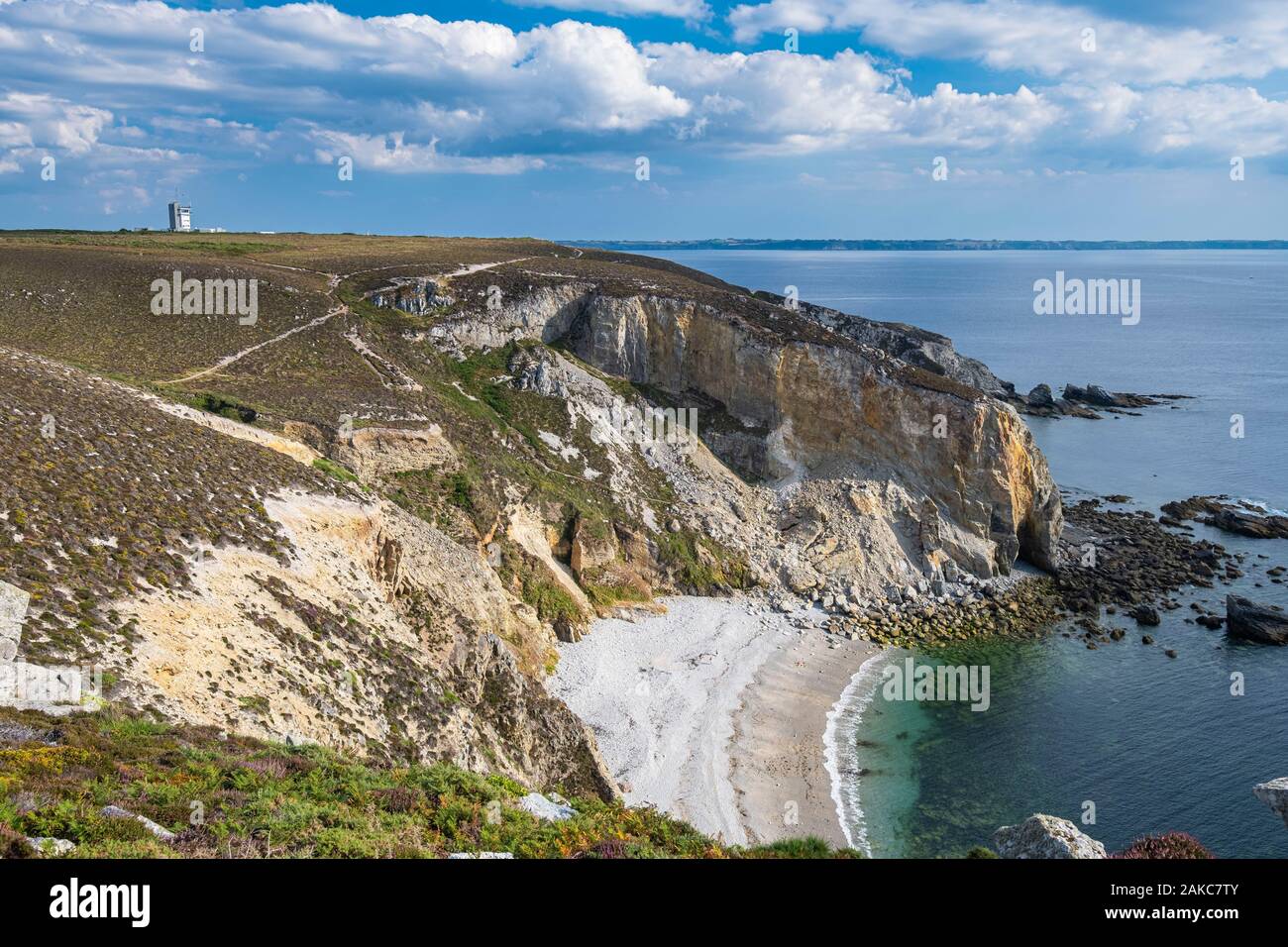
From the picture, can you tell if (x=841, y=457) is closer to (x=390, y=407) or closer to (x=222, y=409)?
(x=390, y=407)

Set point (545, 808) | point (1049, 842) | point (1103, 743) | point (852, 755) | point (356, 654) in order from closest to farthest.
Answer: point (1049, 842), point (545, 808), point (356, 654), point (1103, 743), point (852, 755)

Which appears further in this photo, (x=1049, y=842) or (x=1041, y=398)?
(x=1041, y=398)

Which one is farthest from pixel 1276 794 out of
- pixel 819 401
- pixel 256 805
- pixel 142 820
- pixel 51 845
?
pixel 819 401

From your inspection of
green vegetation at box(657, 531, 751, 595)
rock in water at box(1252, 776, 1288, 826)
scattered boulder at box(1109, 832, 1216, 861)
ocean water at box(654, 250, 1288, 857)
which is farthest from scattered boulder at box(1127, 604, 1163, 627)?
scattered boulder at box(1109, 832, 1216, 861)

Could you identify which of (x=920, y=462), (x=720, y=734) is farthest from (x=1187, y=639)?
(x=720, y=734)

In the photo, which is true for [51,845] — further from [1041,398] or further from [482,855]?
[1041,398]

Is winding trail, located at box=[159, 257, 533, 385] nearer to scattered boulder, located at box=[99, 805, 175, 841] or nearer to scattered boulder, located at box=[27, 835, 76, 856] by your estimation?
scattered boulder, located at box=[99, 805, 175, 841]

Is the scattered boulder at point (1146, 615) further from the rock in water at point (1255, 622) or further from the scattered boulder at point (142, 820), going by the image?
the scattered boulder at point (142, 820)
